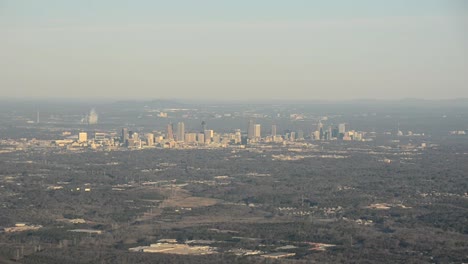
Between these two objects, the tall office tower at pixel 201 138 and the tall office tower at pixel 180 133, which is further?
the tall office tower at pixel 180 133

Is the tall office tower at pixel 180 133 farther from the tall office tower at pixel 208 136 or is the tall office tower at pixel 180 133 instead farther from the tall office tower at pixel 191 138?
the tall office tower at pixel 208 136

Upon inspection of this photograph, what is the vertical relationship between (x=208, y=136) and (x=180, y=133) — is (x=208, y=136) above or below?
below

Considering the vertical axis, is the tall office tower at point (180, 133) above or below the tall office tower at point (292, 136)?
above

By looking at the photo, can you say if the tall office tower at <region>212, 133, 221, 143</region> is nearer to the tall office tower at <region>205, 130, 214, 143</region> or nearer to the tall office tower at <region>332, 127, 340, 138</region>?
the tall office tower at <region>205, 130, 214, 143</region>

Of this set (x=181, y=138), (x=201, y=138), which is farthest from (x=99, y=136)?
(x=201, y=138)

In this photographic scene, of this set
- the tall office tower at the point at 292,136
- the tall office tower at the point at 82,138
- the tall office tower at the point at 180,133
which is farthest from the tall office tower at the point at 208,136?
the tall office tower at the point at 82,138

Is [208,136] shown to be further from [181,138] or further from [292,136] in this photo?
[292,136]

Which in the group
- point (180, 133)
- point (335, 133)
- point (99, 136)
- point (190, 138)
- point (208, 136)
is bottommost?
point (99, 136)

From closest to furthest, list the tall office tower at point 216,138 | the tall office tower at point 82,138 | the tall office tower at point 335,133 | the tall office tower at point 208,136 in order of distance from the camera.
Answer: the tall office tower at point 82,138
the tall office tower at point 208,136
the tall office tower at point 216,138
the tall office tower at point 335,133

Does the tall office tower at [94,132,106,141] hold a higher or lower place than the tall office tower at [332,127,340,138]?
lower

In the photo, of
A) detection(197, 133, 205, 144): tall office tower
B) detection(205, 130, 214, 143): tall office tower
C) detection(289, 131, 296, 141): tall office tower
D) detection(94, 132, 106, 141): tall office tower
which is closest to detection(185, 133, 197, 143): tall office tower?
detection(197, 133, 205, 144): tall office tower

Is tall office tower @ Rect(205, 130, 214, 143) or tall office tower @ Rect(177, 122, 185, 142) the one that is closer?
tall office tower @ Rect(205, 130, 214, 143)
